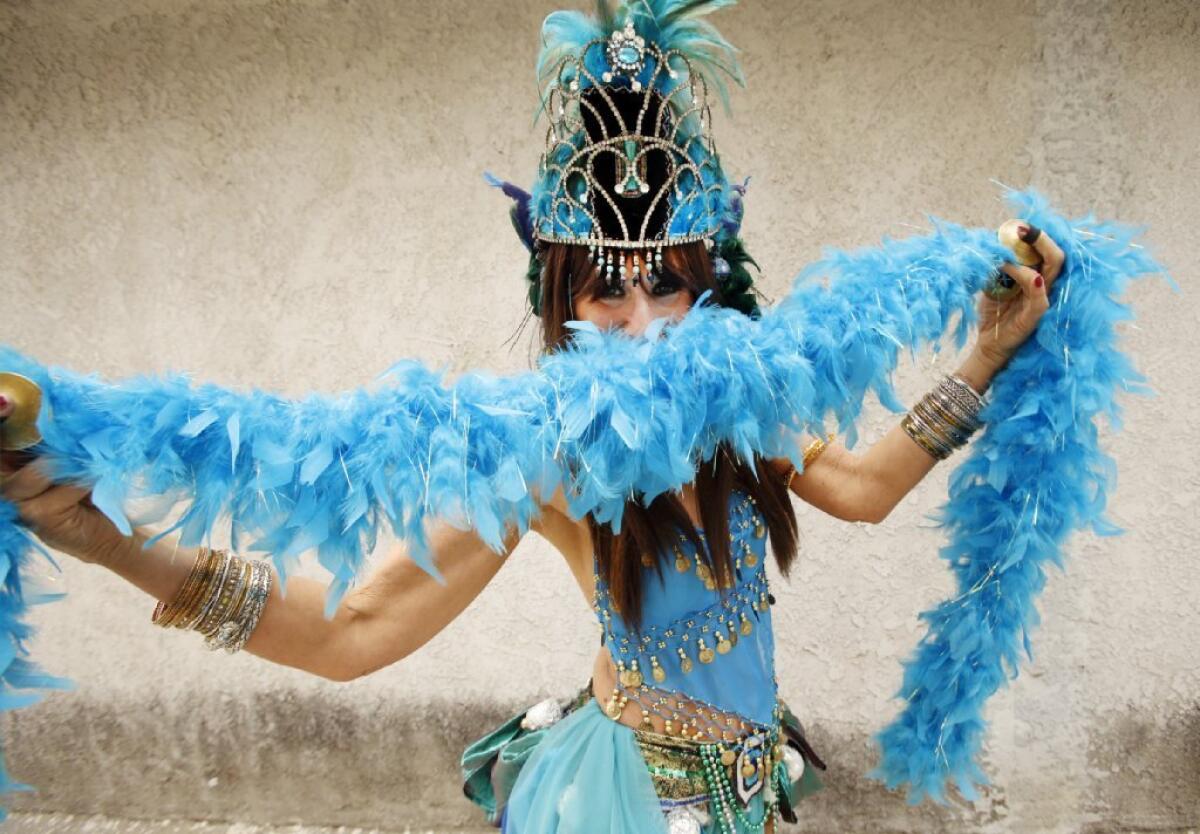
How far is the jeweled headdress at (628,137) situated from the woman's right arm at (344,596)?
531 mm

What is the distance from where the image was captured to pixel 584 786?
53.7 inches

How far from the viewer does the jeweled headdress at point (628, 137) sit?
1411 millimetres

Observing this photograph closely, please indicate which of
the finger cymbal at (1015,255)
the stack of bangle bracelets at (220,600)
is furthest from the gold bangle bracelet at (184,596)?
the finger cymbal at (1015,255)

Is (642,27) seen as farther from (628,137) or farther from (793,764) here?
(793,764)

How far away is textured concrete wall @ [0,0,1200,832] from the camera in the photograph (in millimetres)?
2594

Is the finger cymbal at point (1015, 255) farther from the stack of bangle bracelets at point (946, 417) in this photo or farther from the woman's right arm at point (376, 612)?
the woman's right arm at point (376, 612)

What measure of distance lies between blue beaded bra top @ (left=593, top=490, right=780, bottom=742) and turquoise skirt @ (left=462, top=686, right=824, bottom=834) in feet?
0.21

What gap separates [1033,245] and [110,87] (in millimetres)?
2907

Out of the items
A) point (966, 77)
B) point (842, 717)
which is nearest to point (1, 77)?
point (966, 77)

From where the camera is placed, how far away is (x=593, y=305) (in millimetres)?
1400

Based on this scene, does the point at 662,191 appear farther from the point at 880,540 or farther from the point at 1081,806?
the point at 1081,806

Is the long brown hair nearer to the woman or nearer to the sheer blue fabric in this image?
the woman

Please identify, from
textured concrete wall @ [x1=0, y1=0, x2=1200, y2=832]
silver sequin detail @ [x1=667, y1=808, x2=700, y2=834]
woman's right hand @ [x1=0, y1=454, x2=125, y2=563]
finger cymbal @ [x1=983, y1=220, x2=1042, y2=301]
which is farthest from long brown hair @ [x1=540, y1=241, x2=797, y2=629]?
textured concrete wall @ [x1=0, y1=0, x2=1200, y2=832]

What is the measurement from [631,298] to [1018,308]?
2.36ft
